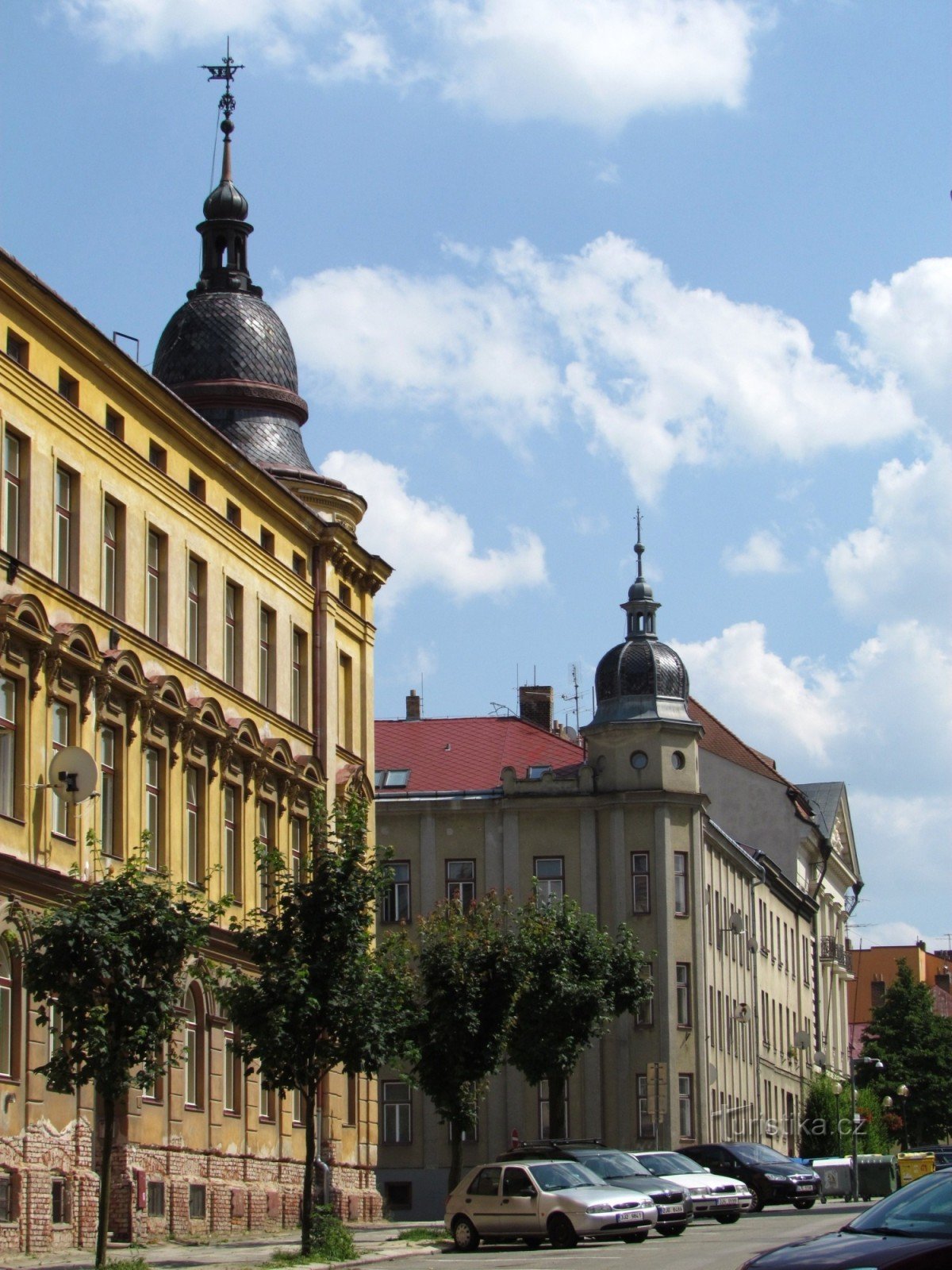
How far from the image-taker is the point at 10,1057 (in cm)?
3181

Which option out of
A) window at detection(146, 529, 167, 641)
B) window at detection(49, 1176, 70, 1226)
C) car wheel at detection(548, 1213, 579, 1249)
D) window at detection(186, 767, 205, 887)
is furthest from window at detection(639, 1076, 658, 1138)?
window at detection(49, 1176, 70, 1226)

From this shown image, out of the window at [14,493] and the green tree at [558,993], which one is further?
the green tree at [558,993]

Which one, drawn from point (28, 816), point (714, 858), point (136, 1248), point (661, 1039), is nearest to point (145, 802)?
point (28, 816)

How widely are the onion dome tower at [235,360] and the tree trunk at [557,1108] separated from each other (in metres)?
16.7

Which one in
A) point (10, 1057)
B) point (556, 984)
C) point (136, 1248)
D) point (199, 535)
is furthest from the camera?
point (556, 984)

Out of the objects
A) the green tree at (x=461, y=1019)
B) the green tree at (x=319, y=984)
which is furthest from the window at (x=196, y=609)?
the green tree at (x=319, y=984)

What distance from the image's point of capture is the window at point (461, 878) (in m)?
66.9

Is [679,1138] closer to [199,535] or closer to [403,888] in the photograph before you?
[403,888]

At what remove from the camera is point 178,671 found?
131ft

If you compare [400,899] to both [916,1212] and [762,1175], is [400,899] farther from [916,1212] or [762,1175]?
[916,1212]

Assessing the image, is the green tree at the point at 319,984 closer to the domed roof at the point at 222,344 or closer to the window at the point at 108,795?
the window at the point at 108,795

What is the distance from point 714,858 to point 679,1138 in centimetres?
1104

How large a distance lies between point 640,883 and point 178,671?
95.0 ft

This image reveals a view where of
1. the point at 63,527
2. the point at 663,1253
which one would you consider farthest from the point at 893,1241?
the point at 63,527
